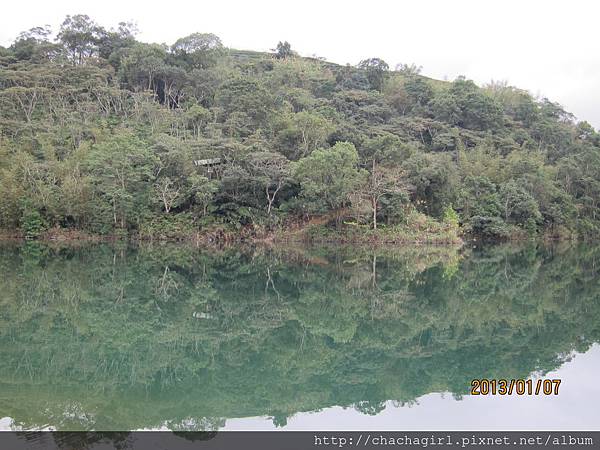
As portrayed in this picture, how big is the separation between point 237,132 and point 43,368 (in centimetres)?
2828

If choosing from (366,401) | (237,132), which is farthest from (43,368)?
(237,132)

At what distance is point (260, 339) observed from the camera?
920cm

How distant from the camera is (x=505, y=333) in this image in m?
9.58

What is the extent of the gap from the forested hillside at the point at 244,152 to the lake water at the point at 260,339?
11.4m

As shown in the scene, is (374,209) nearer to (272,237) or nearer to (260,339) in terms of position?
(272,237)

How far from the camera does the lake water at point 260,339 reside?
20.1ft

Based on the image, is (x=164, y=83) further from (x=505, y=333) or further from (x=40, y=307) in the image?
(x=505, y=333)

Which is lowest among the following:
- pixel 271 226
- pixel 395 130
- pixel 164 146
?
pixel 271 226

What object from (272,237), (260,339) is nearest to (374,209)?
(272,237)
